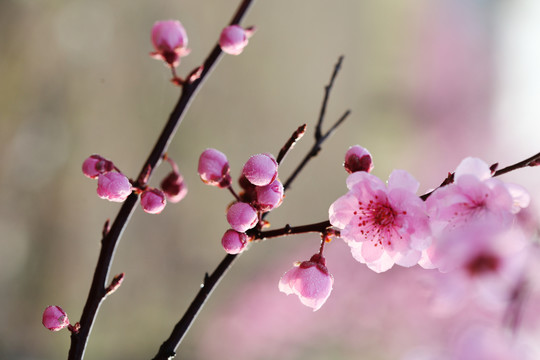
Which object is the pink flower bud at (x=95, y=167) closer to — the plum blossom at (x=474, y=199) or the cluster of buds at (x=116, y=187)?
the cluster of buds at (x=116, y=187)

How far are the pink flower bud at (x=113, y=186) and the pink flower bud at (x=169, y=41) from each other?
0.45ft

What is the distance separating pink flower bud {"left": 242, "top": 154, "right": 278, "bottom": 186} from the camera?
39cm

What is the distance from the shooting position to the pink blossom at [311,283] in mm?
422

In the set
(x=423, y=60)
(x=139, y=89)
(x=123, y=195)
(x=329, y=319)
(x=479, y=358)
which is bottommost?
(x=479, y=358)

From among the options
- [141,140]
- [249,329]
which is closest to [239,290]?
[249,329]

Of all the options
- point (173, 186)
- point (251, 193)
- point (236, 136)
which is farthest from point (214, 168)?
point (236, 136)

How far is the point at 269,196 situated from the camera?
16.1 inches

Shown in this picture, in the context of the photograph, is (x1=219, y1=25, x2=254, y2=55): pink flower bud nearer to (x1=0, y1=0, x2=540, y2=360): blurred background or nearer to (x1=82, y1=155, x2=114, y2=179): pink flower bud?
(x1=82, y1=155, x2=114, y2=179): pink flower bud

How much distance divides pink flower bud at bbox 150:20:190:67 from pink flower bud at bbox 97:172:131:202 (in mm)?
138

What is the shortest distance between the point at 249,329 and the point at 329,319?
301 mm

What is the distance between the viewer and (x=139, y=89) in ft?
4.69

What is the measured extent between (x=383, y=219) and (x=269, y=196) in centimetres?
11

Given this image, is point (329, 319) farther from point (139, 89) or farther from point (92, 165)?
point (92, 165)

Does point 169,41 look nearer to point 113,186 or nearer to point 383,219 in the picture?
point 113,186
